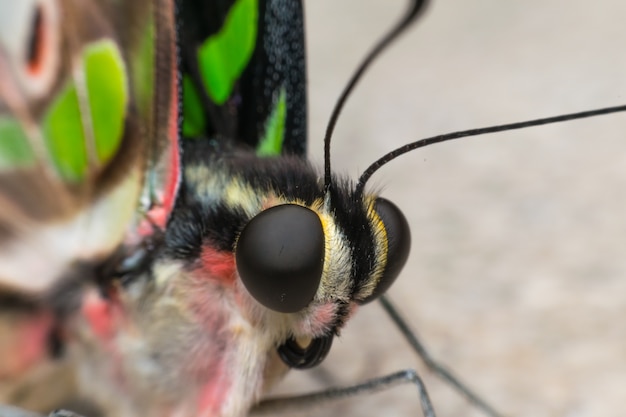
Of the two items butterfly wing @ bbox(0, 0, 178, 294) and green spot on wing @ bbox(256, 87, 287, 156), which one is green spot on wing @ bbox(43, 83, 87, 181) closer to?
butterfly wing @ bbox(0, 0, 178, 294)

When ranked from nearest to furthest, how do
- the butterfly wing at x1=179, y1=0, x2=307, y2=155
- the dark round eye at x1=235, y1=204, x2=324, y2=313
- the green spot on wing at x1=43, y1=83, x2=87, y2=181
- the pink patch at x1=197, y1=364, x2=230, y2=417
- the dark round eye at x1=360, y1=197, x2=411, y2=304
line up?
the dark round eye at x1=235, y1=204, x2=324, y2=313 < the dark round eye at x1=360, y1=197, x2=411, y2=304 < the pink patch at x1=197, y1=364, x2=230, y2=417 < the green spot on wing at x1=43, y1=83, x2=87, y2=181 < the butterfly wing at x1=179, y1=0, x2=307, y2=155

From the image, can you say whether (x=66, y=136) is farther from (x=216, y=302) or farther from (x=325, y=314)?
(x=325, y=314)

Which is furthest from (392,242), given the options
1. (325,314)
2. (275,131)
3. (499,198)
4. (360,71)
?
(499,198)

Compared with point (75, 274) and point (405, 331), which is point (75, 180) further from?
point (405, 331)

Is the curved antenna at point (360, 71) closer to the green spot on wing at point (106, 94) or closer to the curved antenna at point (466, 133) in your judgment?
the curved antenna at point (466, 133)

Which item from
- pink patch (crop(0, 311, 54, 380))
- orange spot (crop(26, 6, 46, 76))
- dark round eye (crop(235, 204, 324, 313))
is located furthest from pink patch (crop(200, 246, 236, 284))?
orange spot (crop(26, 6, 46, 76))

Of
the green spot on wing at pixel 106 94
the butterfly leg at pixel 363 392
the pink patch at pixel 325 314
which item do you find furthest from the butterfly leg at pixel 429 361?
the green spot on wing at pixel 106 94

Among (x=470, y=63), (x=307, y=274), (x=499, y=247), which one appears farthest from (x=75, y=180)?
(x=470, y=63)
